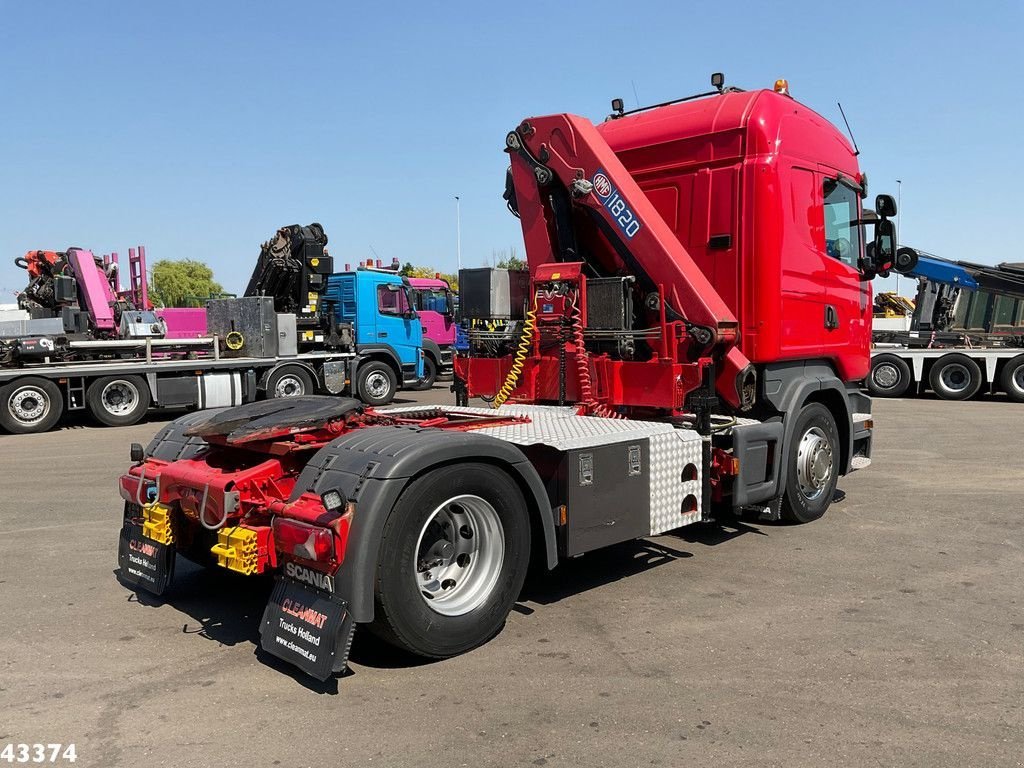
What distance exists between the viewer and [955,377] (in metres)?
19.1

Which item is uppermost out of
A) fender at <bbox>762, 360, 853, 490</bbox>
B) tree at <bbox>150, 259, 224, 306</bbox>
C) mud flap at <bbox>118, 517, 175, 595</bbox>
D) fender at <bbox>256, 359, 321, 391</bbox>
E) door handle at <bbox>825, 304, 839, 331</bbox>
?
tree at <bbox>150, 259, 224, 306</bbox>

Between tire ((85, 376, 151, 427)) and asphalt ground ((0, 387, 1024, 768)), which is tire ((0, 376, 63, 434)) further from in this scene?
asphalt ground ((0, 387, 1024, 768))

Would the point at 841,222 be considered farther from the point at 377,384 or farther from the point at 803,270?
the point at 377,384

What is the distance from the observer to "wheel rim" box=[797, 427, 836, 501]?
22.6ft

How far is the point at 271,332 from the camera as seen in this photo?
16812mm

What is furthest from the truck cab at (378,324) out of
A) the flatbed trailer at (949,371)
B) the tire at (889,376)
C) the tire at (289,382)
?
the tire at (889,376)

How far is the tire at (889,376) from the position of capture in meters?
19.7

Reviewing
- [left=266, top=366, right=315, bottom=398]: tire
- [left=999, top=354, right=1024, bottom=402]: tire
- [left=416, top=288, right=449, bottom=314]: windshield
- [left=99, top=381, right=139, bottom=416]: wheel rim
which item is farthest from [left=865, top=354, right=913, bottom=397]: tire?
[left=99, top=381, right=139, bottom=416]: wheel rim

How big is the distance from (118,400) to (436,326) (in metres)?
8.29

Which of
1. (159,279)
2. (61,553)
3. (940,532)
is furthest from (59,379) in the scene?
(159,279)

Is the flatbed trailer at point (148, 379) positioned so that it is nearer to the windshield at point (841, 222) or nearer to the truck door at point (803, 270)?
the windshield at point (841, 222)

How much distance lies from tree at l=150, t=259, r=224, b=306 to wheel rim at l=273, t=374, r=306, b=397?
62.6 m

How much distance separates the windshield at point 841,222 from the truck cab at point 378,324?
1234 centimetres

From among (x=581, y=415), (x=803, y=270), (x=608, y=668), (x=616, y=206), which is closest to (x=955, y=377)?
(x=803, y=270)
